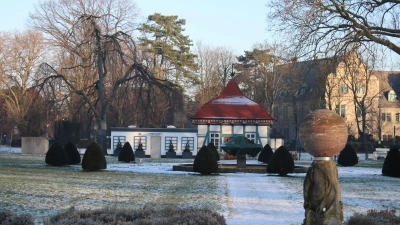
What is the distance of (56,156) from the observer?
3366 centimetres

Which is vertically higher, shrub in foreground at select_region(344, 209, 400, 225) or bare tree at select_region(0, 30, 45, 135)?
bare tree at select_region(0, 30, 45, 135)

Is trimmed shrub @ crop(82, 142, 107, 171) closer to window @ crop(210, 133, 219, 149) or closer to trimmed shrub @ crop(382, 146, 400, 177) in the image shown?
trimmed shrub @ crop(382, 146, 400, 177)

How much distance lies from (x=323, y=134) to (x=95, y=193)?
10508 mm

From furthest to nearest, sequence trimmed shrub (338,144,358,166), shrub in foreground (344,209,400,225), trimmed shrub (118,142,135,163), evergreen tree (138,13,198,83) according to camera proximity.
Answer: evergreen tree (138,13,198,83), trimmed shrub (338,144,358,166), trimmed shrub (118,142,135,163), shrub in foreground (344,209,400,225)

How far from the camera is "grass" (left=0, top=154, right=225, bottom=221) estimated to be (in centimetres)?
1595

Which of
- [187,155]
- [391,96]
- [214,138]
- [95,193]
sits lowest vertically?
[95,193]

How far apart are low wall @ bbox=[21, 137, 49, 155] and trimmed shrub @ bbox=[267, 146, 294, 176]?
1024 inches

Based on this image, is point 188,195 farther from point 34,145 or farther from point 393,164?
point 34,145

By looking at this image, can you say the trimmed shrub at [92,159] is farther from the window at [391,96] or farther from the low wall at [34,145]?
the window at [391,96]

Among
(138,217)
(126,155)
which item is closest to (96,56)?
(126,155)

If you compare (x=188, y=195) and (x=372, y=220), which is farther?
(x=188, y=195)

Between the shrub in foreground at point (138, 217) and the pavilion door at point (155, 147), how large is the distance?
1655 inches

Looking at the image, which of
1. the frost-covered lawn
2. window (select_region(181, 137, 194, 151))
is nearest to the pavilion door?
window (select_region(181, 137, 194, 151))

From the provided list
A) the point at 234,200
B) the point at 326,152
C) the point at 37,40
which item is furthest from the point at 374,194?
the point at 37,40
